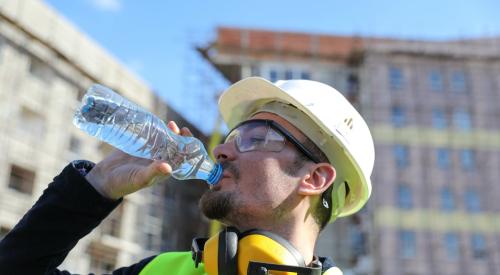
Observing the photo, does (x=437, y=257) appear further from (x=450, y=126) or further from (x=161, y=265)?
(x=161, y=265)

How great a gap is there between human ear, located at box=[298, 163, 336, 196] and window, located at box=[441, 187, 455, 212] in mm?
30726

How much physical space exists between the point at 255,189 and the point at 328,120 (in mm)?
591

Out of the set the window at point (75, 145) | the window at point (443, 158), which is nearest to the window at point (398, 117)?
the window at point (443, 158)

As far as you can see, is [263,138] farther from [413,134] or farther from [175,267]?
[413,134]

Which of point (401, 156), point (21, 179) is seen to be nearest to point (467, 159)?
point (401, 156)

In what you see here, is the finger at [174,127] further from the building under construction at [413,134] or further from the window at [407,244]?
the window at [407,244]

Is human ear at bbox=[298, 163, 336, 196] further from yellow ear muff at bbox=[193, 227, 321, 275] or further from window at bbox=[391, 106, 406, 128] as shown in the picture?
window at bbox=[391, 106, 406, 128]

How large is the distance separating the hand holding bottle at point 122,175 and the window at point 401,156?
31159mm

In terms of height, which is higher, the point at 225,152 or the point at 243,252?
the point at 225,152

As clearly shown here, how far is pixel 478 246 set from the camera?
3188 centimetres

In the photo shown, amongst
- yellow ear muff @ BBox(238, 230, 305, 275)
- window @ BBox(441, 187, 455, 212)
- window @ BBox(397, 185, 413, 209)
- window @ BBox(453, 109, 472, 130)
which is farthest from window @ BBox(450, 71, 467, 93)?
yellow ear muff @ BBox(238, 230, 305, 275)

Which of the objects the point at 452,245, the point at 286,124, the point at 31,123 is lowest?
the point at 286,124

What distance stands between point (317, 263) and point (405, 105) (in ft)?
107

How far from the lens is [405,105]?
34.2m
